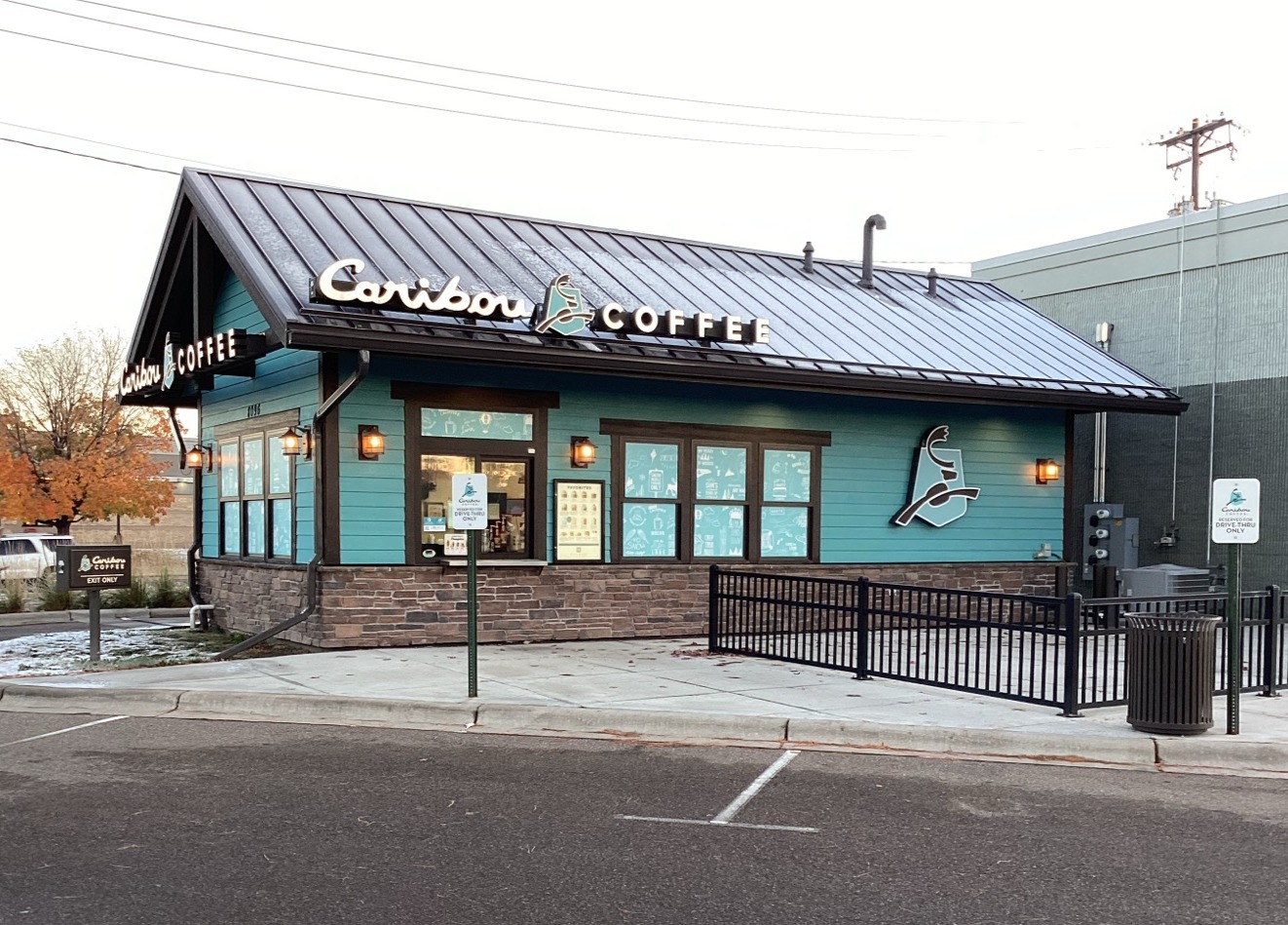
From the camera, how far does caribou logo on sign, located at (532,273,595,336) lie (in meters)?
15.6

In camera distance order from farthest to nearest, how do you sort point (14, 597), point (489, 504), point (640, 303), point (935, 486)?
point (14, 597), point (935, 486), point (640, 303), point (489, 504)

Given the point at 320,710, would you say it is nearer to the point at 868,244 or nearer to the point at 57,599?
the point at 57,599

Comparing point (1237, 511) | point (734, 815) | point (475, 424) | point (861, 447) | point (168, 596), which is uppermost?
point (475, 424)

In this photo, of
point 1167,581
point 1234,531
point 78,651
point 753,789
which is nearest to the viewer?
point 753,789

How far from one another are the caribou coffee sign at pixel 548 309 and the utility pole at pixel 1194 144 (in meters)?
28.5

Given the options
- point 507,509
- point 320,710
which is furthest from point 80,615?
point 320,710

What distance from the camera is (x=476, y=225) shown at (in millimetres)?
19422

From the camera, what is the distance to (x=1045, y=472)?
20984 mm

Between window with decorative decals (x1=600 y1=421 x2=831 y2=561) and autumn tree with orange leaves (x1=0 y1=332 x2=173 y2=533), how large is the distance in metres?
25.1

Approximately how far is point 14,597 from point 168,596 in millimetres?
2436

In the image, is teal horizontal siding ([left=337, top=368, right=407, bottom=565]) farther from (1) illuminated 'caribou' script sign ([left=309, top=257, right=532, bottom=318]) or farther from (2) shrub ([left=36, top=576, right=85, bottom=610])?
(2) shrub ([left=36, top=576, right=85, bottom=610])

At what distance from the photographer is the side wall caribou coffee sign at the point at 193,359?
1580 cm

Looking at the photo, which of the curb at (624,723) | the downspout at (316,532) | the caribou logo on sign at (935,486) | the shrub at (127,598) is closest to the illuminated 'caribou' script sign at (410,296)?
the downspout at (316,532)

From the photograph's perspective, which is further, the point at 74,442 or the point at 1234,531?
the point at 74,442
